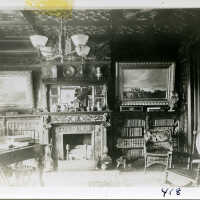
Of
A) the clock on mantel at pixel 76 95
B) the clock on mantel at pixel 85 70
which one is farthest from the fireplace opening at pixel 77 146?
the clock on mantel at pixel 85 70

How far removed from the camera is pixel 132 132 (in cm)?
354

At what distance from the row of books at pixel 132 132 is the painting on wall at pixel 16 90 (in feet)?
4.92

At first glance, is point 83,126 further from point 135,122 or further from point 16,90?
point 16,90

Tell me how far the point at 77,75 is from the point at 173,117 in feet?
5.55

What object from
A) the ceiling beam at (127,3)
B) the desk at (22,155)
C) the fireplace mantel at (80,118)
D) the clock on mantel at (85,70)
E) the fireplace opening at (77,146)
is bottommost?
the fireplace opening at (77,146)

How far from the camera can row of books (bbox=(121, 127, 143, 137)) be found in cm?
352

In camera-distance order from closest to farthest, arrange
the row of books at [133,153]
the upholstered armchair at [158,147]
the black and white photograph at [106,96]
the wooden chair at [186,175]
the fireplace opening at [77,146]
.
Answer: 1. the wooden chair at [186,175]
2. the black and white photograph at [106,96]
3. the upholstered armchair at [158,147]
4. the fireplace opening at [77,146]
5. the row of books at [133,153]

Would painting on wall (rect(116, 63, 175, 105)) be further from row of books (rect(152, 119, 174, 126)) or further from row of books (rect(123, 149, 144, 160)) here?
row of books (rect(123, 149, 144, 160))

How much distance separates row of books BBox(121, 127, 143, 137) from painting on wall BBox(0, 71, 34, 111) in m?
1.50

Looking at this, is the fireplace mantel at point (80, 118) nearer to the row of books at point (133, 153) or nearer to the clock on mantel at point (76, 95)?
the clock on mantel at point (76, 95)

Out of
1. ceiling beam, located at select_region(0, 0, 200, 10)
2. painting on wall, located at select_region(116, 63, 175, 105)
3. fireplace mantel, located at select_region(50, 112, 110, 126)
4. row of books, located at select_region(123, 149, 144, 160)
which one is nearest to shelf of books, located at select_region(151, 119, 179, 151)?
painting on wall, located at select_region(116, 63, 175, 105)

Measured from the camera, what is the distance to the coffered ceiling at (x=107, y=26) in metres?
2.49

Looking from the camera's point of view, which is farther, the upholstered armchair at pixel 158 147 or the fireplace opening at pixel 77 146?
the fireplace opening at pixel 77 146

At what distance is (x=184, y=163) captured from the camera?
2906 millimetres
